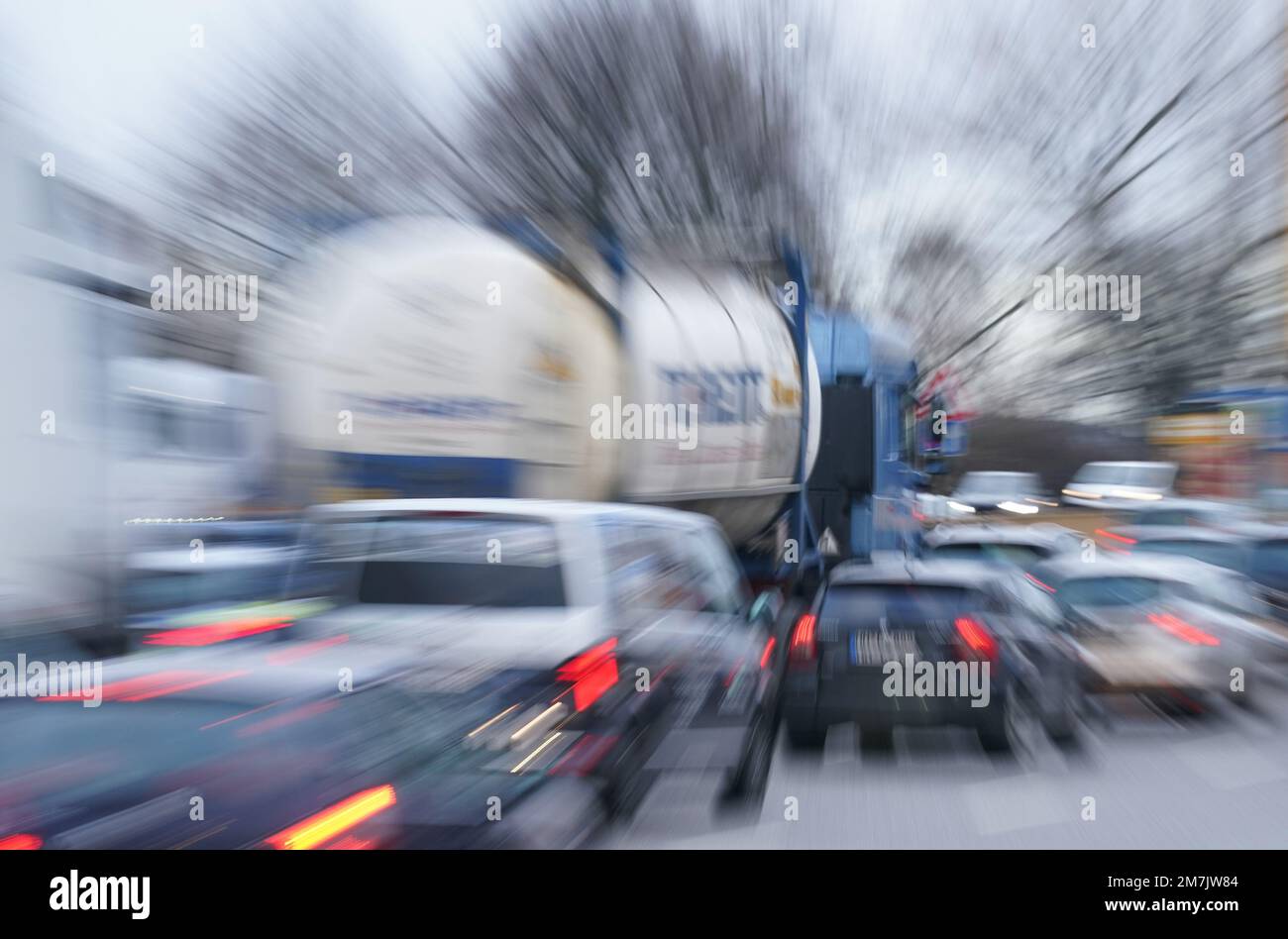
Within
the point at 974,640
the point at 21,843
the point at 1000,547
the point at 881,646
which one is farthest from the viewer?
the point at 1000,547

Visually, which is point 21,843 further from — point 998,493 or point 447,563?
point 998,493

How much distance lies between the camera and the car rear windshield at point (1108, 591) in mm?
6035

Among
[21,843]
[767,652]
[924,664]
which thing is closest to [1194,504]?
[924,664]

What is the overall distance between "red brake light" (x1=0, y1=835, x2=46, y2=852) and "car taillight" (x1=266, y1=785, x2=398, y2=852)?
0.41m

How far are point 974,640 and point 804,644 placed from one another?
2.78 feet

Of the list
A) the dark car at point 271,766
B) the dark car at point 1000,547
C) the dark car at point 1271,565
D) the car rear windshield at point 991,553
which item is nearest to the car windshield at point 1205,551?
the dark car at point 1271,565

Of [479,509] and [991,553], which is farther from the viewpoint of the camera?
[991,553]

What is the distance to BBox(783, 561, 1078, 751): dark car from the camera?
16.2 feet

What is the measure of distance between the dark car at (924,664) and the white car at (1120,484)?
6.08 meters

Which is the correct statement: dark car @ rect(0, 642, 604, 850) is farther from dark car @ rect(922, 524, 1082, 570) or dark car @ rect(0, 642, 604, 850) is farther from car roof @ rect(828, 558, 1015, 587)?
dark car @ rect(922, 524, 1082, 570)

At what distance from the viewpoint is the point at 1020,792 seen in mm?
4406

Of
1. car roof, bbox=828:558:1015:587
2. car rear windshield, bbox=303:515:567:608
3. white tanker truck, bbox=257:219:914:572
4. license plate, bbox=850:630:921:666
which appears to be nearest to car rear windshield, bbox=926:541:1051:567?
car roof, bbox=828:558:1015:587
